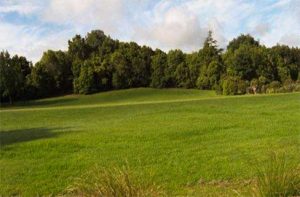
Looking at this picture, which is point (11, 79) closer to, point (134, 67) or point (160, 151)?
point (134, 67)

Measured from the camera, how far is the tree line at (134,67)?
70562mm

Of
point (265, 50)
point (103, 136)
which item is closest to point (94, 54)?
point (265, 50)

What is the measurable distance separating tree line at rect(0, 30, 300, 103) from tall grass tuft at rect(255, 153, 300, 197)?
62.0 meters

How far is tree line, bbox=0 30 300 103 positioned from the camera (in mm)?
70562

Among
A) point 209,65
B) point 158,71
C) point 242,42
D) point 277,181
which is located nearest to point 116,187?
point 277,181

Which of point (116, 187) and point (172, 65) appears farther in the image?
point (172, 65)

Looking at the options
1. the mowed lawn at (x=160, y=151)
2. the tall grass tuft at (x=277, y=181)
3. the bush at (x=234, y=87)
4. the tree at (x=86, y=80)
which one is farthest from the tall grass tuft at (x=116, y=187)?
the tree at (x=86, y=80)

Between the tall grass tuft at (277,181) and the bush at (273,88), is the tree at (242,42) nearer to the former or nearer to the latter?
the bush at (273,88)

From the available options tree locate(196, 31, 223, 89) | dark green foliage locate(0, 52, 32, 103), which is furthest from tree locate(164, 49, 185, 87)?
dark green foliage locate(0, 52, 32, 103)

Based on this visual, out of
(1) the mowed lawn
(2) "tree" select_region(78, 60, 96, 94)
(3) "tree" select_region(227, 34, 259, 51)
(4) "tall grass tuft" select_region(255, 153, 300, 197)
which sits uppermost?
(3) "tree" select_region(227, 34, 259, 51)

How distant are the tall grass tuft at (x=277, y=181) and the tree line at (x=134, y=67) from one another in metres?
62.0

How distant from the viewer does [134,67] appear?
255ft

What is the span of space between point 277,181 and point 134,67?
7222cm

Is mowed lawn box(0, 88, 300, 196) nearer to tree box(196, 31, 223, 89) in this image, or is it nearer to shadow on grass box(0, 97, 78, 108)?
shadow on grass box(0, 97, 78, 108)
